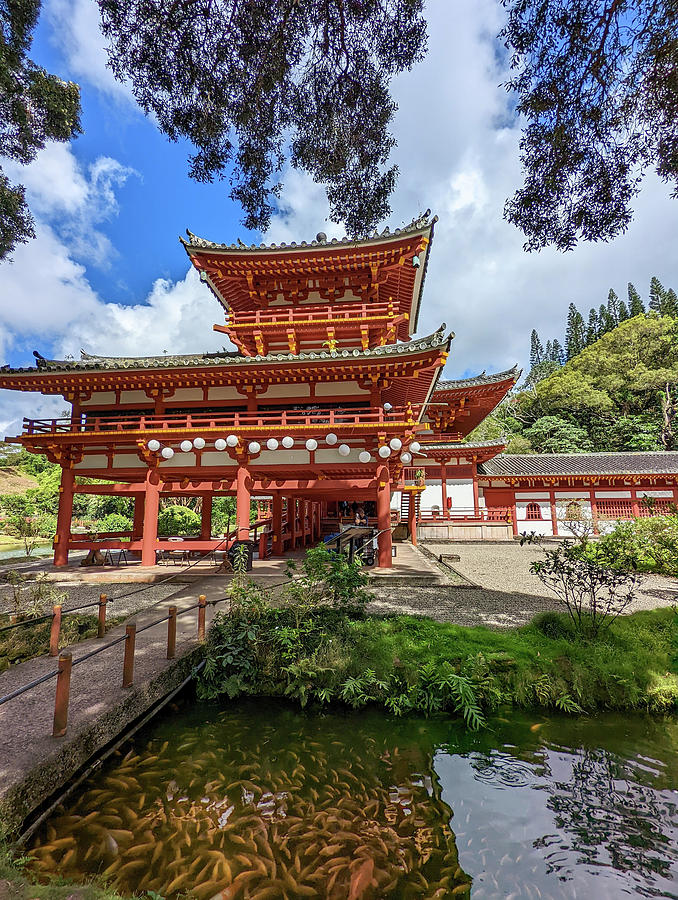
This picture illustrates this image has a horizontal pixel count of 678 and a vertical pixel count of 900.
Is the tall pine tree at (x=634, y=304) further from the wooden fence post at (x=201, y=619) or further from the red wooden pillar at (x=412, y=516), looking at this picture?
the wooden fence post at (x=201, y=619)

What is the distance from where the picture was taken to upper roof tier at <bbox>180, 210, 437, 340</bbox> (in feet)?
44.4

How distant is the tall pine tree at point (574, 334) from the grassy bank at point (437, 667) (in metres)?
64.9

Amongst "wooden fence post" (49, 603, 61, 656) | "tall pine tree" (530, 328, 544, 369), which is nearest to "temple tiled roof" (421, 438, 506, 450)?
"wooden fence post" (49, 603, 61, 656)

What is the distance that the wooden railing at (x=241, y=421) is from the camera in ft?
38.2

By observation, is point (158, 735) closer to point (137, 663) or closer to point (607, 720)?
point (137, 663)

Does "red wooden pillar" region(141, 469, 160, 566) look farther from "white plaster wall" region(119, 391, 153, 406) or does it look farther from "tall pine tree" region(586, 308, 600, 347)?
"tall pine tree" region(586, 308, 600, 347)

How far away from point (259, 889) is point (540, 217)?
8.27 metres

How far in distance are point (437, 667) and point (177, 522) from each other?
21.2 metres

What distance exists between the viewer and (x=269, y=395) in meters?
13.1

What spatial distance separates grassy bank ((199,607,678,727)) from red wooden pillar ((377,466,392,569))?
5075 millimetres

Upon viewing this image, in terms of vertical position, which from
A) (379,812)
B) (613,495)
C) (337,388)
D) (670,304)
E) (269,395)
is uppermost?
(670,304)

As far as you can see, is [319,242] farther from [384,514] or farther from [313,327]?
[384,514]

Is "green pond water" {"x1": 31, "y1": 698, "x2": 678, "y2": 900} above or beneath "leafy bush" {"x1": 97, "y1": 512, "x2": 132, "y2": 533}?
beneath

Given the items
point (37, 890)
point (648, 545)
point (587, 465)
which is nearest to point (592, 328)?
point (587, 465)
